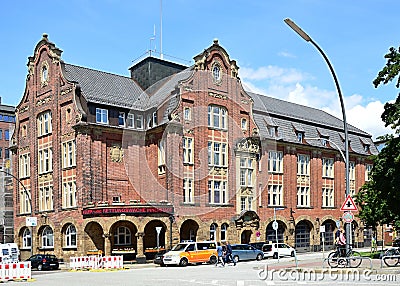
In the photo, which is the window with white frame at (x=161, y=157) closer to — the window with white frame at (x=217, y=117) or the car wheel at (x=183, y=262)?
the window with white frame at (x=217, y=117)

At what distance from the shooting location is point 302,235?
61.3 m

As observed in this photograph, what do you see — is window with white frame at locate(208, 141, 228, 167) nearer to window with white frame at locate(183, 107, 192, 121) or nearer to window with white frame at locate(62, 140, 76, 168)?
window with white frame at locate(183, 107, 192, 121)

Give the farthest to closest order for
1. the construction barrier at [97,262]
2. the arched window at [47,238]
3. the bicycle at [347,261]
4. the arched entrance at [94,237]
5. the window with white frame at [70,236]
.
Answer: the arched window at [47,238], the window with white frame at [70,236], the arched entrance at [94,237], the construction barrier at [97,262], the bicycle at [347,261]

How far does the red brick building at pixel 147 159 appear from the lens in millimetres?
47594

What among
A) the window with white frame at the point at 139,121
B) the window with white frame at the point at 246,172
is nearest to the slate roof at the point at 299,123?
the window with white frame at the point at 246,172

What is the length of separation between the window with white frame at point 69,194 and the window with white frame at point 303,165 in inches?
965

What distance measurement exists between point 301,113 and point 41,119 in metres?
30.7

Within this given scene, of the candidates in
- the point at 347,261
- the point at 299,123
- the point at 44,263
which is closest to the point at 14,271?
the point at 44,263

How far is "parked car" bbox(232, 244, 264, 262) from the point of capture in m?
43.9

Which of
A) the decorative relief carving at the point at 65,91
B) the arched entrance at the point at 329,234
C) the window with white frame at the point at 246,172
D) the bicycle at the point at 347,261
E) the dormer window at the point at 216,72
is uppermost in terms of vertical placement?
the dormer window at the point at 216,72

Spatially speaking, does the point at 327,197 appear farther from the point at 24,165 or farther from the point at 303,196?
the point at 24,165

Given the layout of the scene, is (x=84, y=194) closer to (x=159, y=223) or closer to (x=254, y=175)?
(x=159, y=223)

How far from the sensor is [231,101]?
2142 inches

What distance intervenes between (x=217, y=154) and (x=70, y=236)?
14578 mm
